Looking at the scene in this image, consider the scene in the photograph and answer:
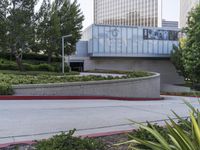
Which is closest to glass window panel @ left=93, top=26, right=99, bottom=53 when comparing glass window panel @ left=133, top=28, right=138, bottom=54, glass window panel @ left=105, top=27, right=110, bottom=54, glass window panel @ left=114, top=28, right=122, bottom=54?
glass window panel @ left=105, top=27, right=110, bottom=54

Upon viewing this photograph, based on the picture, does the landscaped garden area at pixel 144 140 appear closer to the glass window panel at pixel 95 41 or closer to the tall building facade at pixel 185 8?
the glass window panel at pixel 95 41

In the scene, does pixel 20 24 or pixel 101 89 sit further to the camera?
pixel 20 24

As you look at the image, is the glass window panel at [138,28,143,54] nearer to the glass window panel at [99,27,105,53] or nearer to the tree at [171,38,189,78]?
the tree at [171,38,189,78]

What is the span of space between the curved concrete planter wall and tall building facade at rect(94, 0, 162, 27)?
9341 cm

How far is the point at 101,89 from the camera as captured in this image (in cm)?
1916

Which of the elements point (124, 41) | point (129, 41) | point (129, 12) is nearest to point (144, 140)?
point (124, 41)

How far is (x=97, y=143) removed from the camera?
5688mm

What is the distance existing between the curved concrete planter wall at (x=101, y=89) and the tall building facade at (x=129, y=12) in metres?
93.4

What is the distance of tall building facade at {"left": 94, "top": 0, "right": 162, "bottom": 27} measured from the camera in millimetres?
117375

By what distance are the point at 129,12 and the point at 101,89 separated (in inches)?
4234

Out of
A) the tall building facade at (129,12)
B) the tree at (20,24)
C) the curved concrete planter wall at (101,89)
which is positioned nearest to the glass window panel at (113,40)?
the tree at (20,24)

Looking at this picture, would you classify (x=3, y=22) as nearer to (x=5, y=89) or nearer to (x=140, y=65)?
(x=5, y=89)

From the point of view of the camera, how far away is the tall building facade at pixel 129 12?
117375 millimetres

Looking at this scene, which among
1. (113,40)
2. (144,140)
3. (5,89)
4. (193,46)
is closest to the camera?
(144,140)
